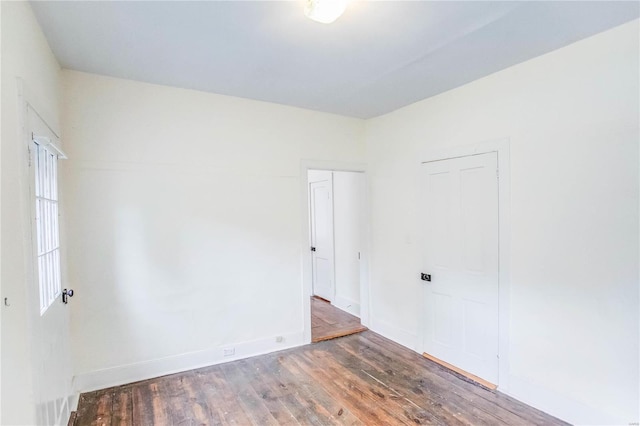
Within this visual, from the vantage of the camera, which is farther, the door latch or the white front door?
the white front door

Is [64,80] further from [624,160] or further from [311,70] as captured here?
[624,160]

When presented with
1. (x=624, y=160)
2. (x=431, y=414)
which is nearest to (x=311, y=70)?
(x=624, y=160)

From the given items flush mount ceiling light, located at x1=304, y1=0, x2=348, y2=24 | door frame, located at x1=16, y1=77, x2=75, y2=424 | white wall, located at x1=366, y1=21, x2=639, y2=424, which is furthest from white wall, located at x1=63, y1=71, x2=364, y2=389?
white wall, located at x1=366, y1=21, x2=639, y2=424

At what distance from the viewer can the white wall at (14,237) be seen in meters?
1.45

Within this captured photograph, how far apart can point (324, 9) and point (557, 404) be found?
3180 millimetres

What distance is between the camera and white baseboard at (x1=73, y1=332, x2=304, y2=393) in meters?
2.88

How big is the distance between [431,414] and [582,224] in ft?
5.88

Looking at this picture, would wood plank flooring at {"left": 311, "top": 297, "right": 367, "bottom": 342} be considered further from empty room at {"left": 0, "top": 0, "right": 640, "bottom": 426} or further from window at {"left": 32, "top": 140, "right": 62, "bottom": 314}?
window at {"left": 32, "top": 140, "right": 62, "bottom": 314}

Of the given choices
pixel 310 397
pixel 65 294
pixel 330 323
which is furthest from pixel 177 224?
pixel 330 323

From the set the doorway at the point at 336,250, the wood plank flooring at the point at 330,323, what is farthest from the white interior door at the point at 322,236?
the wood plank flooring at the point at 330,323

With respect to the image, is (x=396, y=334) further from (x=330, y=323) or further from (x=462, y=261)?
(x=462, y=261)

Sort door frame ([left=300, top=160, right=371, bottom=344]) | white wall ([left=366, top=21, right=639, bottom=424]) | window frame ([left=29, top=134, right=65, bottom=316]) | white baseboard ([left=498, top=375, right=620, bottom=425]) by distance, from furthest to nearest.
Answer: door frame ([left=300, top=160, right=371, bottom=344])
white baseboard ([left=498, top=375, right=620, bottom=425])
white wall ([left=366, top=21, right=639, bottom=424])
window frame ([left=29, top=134, right=65, bottom=316])

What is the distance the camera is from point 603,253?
2.26m

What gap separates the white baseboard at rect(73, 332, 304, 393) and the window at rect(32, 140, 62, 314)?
3.20 feet
